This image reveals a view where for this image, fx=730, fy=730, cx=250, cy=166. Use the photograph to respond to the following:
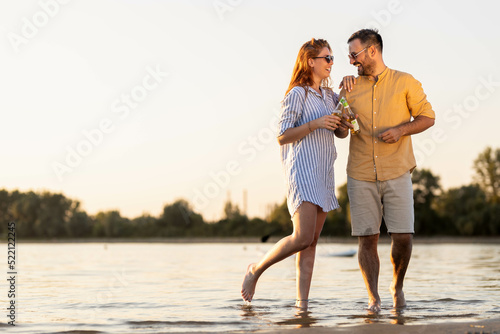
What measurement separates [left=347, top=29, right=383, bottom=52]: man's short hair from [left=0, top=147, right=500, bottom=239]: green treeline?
71.8 m

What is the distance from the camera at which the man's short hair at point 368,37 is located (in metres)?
5.93

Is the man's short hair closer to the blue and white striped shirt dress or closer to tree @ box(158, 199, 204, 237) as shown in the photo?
the blue and white striped shirt dress

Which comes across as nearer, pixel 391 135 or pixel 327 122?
pixel 327 122

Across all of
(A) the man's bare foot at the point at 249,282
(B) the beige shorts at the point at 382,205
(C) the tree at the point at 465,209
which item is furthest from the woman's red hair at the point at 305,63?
(C) the tree at the point at 465,209

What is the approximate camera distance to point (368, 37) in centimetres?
593

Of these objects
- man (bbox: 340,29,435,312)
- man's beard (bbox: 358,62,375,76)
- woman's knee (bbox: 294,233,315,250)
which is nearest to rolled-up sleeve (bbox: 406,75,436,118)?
man (bbox: 340,29,435,312)

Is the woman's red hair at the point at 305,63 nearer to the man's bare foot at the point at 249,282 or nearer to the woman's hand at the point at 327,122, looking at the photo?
the woman's hand at the point at 327,122

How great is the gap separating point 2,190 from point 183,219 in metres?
31.2

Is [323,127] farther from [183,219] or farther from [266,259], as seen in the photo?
[183,219]

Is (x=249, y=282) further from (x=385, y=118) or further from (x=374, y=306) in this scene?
(x=385, y=118)

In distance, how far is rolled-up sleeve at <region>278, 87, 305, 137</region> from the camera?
5.75 metres

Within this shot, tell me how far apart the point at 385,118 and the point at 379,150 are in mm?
265

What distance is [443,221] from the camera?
3194 inches

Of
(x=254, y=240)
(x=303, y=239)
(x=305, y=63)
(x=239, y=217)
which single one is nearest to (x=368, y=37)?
(x=305, y=63)
